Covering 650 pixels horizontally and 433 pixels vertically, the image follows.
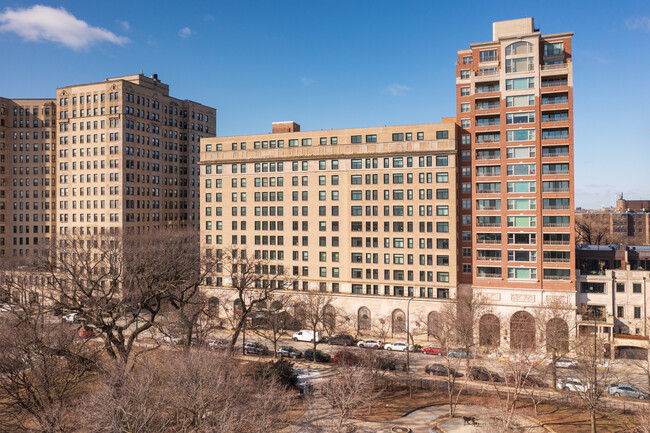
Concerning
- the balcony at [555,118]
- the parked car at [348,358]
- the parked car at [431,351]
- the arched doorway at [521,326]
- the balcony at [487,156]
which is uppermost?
the balcony at [555,118]

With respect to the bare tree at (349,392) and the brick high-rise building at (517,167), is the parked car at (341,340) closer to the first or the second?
the brick high-rise building at (517,167)

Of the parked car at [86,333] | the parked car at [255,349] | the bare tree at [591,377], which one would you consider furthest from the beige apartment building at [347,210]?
the parked car at [86,333]

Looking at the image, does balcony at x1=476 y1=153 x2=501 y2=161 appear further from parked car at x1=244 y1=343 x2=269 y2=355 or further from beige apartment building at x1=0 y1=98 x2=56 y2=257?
beige apartment building at x1=0 y1=98 x2=56 y2=257

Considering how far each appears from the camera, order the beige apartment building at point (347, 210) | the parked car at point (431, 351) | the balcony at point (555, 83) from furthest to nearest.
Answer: the beige apartment building at point (347, 210), the balcony at point (555, 83), the parked car at point (431, 351)

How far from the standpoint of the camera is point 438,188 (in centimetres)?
8512

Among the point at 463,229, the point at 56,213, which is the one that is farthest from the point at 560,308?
the point at 56,213

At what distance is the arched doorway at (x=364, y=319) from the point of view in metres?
88.4

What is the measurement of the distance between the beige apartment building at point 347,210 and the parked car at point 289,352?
1844 centimetres

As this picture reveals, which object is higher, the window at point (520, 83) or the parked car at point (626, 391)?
the window at point (520, 83)

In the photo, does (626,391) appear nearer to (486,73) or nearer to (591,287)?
(591,287)

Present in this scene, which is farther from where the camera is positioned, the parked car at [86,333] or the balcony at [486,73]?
the balcony at [486,73]

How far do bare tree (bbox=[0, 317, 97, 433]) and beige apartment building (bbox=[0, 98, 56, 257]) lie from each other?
85.6 metres

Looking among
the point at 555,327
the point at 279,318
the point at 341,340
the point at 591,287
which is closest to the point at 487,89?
the point at 591,287

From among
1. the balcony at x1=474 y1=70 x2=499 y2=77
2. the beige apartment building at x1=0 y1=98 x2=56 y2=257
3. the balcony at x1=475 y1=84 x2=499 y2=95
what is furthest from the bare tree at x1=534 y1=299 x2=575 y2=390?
the beige apartment building at x1=0 y1=98 x2=56 y2=257
